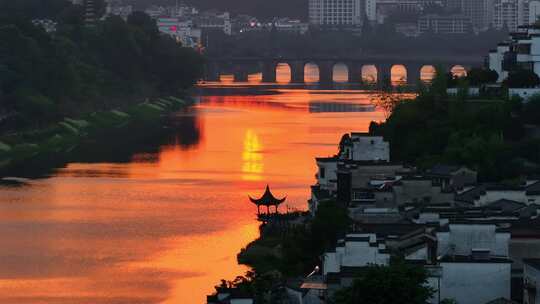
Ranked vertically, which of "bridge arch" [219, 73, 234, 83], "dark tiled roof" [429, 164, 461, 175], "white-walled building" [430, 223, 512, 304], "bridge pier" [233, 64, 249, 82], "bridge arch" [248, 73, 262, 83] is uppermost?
"white-walled building" [430, 223, 512, 304]

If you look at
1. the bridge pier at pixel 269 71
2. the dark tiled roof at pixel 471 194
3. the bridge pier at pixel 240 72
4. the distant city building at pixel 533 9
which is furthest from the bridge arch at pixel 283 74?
the dark tiled roof at pixel 471 194

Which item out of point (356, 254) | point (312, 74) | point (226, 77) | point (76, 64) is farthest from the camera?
point (312, 74)

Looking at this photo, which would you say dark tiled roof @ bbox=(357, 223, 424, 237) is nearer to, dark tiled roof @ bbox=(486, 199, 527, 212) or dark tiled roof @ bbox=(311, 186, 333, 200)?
dark tiled roof @ bbox=(486, 199, 527, 212)

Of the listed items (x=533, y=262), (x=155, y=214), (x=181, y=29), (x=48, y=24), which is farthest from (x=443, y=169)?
(x=181, y=29)

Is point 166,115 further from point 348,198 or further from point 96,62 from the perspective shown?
point 348,198

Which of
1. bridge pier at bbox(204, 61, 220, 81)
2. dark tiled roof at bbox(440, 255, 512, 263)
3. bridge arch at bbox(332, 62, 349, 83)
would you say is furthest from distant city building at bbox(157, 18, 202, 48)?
dark tiled roof at bbox(440, 255, 512, 263)

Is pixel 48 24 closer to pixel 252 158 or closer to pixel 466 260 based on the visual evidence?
pixel 252 158

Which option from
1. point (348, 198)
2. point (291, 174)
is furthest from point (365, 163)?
point (291, 174)
